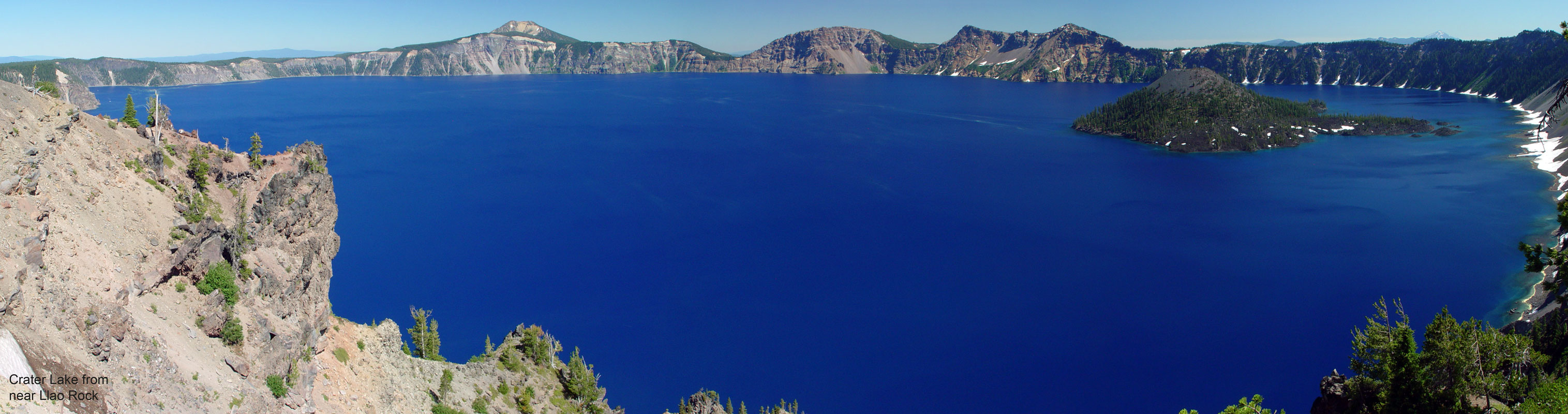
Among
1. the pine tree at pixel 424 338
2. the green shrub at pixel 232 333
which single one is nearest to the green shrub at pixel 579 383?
the pine tree at pixel 424 338

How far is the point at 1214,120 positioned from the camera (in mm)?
156625

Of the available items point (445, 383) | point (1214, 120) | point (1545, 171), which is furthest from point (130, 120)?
point (1214, 120)

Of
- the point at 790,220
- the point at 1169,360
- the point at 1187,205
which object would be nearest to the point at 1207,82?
the point at 1187,205

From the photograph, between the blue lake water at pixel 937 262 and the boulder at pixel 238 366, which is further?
the blue lake water at pixel 937 262

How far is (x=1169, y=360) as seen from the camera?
177 feet

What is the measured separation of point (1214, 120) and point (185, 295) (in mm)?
174755

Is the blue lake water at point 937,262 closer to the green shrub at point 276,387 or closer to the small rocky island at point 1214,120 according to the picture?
the small rocky island at point 1214,120

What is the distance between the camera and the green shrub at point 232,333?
27984mm

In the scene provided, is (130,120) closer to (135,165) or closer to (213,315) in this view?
(135,165)

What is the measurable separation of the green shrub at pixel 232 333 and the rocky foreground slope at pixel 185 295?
60 mm

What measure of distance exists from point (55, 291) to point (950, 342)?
165ft

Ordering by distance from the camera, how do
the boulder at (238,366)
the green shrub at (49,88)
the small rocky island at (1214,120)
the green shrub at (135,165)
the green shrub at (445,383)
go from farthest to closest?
the small rocky island at (1214,120) < the green shrub at (49,88) < the green shrub at (445,383) < the green shrub at (135,165) < the boulder at (238,366)

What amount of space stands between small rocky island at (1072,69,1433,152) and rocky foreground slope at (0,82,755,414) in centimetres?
14430

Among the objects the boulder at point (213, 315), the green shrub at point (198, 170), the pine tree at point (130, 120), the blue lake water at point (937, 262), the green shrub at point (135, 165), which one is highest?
the pine tree at point (130, 120)
